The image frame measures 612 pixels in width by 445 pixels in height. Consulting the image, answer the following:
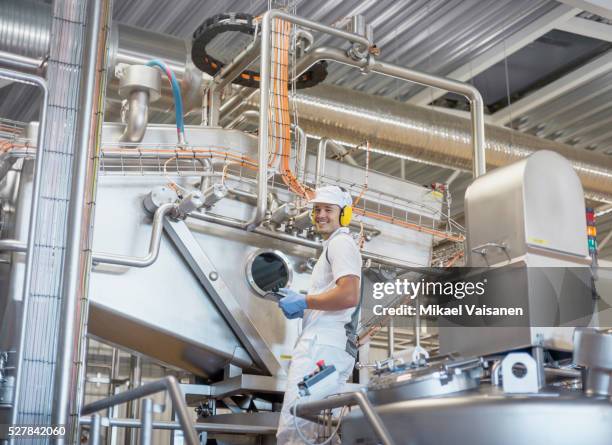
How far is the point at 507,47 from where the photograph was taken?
6469 millimetres

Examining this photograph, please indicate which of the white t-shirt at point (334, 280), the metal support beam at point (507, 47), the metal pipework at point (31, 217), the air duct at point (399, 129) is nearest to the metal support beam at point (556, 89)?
the air duct at point (399, 129)

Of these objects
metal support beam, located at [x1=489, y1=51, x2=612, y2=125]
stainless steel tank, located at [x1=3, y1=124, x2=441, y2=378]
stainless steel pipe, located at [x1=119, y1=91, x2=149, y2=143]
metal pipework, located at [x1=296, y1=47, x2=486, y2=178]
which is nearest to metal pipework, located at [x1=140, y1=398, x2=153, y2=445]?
stainless steel tank, located at [x1=3, y1=124, x2=441, y2=378]

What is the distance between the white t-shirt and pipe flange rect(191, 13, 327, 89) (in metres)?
1.80

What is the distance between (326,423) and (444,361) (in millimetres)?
632

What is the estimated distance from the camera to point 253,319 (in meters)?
4.05

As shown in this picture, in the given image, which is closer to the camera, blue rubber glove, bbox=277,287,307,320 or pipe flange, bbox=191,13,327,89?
blue rubber glove, bbox=277,287,307,320

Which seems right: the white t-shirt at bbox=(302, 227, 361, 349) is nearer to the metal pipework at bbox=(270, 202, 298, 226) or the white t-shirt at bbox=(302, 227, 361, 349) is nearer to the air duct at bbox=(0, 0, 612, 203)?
the metal pipework at bbox=(270, 202, 298, 226)

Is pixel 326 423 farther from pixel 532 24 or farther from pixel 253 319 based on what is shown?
pixel 532 24

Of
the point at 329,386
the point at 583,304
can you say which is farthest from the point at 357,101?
the point at 329,386

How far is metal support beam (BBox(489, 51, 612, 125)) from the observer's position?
265 inches

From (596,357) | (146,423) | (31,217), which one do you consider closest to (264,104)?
(31,217)

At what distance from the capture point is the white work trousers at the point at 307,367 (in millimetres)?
3016

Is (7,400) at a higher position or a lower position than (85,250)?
lower

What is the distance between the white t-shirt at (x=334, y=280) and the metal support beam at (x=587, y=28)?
12.3 ft
